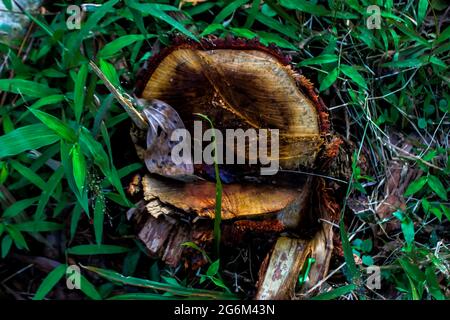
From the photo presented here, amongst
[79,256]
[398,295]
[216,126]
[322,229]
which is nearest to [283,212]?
[322,229]

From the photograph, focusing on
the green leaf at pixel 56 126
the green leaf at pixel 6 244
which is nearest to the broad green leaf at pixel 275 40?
the green leaf at pixel 56 126

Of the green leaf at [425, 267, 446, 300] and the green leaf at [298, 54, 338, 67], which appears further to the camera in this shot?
the green leaf at [298, 54, 338, 67]

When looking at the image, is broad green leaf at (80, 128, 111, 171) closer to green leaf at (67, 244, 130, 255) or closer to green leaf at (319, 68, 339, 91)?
green leaf at (67, 244, 130, 255)

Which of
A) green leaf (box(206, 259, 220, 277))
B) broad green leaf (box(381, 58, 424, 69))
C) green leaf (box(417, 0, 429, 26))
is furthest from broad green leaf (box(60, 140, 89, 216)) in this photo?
green leaf (box(417, 0, 429, 26))

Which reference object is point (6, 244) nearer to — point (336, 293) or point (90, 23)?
point (90, 23)

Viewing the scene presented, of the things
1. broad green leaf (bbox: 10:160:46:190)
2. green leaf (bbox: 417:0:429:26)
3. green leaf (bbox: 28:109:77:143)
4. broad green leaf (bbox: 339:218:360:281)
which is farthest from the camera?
green leaf (bbox: 417:0:429:26)

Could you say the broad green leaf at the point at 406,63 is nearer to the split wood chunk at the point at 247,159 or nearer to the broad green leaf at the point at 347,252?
the split wood chunk at the point at 247,159
